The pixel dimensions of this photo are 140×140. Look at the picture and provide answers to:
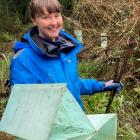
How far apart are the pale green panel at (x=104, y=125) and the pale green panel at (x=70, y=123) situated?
11 cm

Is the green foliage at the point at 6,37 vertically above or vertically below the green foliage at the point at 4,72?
A: below

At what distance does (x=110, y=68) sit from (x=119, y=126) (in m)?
1.47

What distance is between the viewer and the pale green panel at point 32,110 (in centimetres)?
225

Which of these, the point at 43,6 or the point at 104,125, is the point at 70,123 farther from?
the point at 43,6

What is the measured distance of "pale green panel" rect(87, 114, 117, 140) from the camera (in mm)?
2490

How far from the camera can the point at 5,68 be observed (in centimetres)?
608

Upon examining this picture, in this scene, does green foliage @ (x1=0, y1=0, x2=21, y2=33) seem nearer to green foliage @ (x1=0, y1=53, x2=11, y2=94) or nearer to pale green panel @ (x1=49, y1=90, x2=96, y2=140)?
green foliage @ (x1=0, y1=53, x2=11, y2=94)

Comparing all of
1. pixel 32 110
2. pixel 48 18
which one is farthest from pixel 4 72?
pixel 32 110

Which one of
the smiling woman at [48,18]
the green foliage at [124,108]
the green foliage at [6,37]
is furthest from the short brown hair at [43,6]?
the green foliage at [6,37]

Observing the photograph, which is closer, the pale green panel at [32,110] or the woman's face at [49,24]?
the pale green panel at [32,110]

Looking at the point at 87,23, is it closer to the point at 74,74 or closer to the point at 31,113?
the point at 74,74

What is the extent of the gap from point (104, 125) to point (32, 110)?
413 millimetres

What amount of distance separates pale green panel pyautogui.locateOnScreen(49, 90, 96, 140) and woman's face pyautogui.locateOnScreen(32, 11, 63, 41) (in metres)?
0.96

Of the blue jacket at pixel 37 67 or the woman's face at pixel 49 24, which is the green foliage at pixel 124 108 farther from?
the woman's face at pixel 49 24
